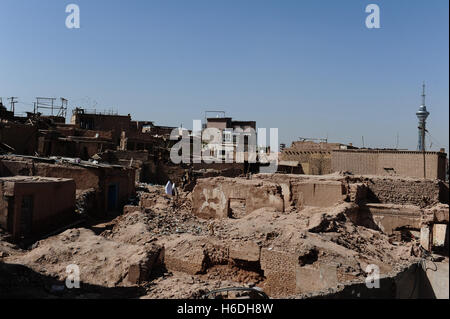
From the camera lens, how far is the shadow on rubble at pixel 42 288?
804 cm

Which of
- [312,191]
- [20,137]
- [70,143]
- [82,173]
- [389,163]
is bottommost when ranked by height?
[312,191]

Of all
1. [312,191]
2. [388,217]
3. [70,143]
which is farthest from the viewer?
[70,143]

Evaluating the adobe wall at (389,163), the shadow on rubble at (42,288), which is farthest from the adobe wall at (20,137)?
the adobe wall at (389,163)

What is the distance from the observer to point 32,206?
1226 centimetres

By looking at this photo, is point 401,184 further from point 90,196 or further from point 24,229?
point 24,229

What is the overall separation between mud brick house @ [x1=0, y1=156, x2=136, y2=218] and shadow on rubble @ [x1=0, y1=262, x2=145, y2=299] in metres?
7.45

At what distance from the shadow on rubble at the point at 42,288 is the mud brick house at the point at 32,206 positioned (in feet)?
9.83

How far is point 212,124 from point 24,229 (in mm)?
30597

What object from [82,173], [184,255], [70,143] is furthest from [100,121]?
[184,255]

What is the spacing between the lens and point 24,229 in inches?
477

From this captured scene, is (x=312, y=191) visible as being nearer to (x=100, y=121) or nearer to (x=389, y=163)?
(x=389, y=163)

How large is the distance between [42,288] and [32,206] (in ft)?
14.7

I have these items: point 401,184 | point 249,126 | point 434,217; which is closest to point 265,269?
point 434,217

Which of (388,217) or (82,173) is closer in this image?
(388,217)
